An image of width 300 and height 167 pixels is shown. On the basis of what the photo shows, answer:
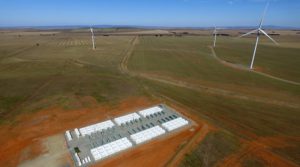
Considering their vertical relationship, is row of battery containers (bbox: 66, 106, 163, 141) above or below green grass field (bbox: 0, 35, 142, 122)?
below

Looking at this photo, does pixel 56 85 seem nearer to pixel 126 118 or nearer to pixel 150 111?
pixel 126 118

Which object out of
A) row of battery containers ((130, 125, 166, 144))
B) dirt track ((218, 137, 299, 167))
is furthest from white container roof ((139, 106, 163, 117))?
dirt track ((218, 137, 299, 167))

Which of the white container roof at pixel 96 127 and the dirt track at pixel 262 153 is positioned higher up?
the white container roof at pixel 96 127

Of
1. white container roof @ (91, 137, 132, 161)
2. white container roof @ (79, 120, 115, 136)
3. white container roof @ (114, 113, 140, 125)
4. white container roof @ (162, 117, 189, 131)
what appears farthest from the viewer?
A: white container roof @ (114, 113, 140, 125)

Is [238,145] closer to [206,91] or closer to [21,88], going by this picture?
[206,91]

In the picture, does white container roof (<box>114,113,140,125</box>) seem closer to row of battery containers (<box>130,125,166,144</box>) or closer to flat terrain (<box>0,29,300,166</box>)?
flat terrain (<box>0,29,300,166</box>)

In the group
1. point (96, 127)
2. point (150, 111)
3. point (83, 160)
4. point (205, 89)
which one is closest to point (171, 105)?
point (150, 111)

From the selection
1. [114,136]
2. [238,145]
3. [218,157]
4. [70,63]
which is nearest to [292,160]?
[238,145]

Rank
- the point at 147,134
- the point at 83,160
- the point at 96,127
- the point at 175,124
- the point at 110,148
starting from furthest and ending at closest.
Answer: the point at 175,124 < the point at 96,127 < the point at 147,134 < the point at 110,148 < the point at 83,160

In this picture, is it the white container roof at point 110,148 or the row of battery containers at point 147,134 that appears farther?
the row of battery containers at point 147,134

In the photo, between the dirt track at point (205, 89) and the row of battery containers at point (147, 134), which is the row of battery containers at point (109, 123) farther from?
the dirt track at point (205, 89)

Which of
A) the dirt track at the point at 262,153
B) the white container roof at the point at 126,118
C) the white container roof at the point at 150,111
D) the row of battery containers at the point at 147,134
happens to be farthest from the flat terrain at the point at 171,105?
the white container roof at the point at 150,111
